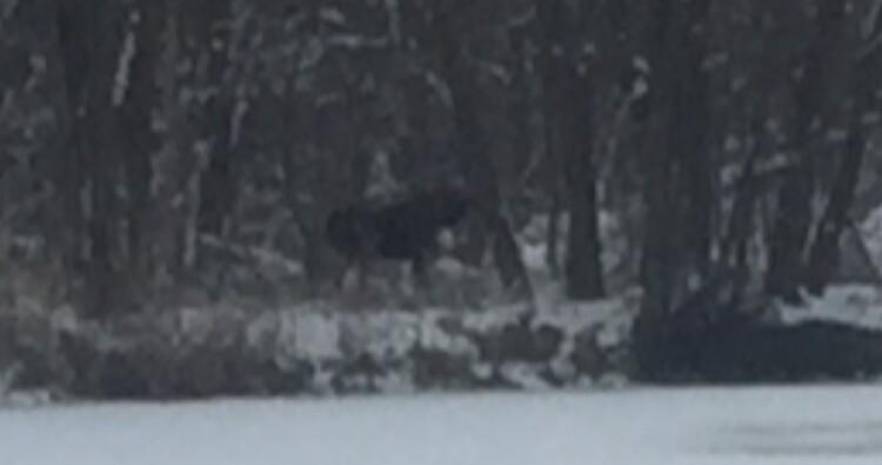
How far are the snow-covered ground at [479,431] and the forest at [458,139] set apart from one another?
8.72 metres

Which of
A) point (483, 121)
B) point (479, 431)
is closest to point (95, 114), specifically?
point (483, 121)

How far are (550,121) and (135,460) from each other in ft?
31.6

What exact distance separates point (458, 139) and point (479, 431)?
31.4 ft

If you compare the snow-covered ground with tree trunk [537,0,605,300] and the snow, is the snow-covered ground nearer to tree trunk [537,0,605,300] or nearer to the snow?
the snow

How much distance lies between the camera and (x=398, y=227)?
13555mm

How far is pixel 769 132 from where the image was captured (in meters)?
13.4

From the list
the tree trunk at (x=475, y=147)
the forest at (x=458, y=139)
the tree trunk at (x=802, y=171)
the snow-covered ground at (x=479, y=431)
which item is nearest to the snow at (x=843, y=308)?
the forest at (x=458, y=139)

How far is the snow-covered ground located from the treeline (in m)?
8.83

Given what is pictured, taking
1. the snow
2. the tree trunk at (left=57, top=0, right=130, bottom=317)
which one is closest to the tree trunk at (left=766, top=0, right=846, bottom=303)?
the snow

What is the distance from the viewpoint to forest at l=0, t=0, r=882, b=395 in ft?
43.5

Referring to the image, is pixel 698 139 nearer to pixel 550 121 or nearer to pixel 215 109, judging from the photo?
pixel 550 121

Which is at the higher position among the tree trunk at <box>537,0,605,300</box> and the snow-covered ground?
the snow-covered ground

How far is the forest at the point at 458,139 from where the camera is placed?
13.3 metres

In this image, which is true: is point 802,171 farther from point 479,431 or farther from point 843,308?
point 479,431
